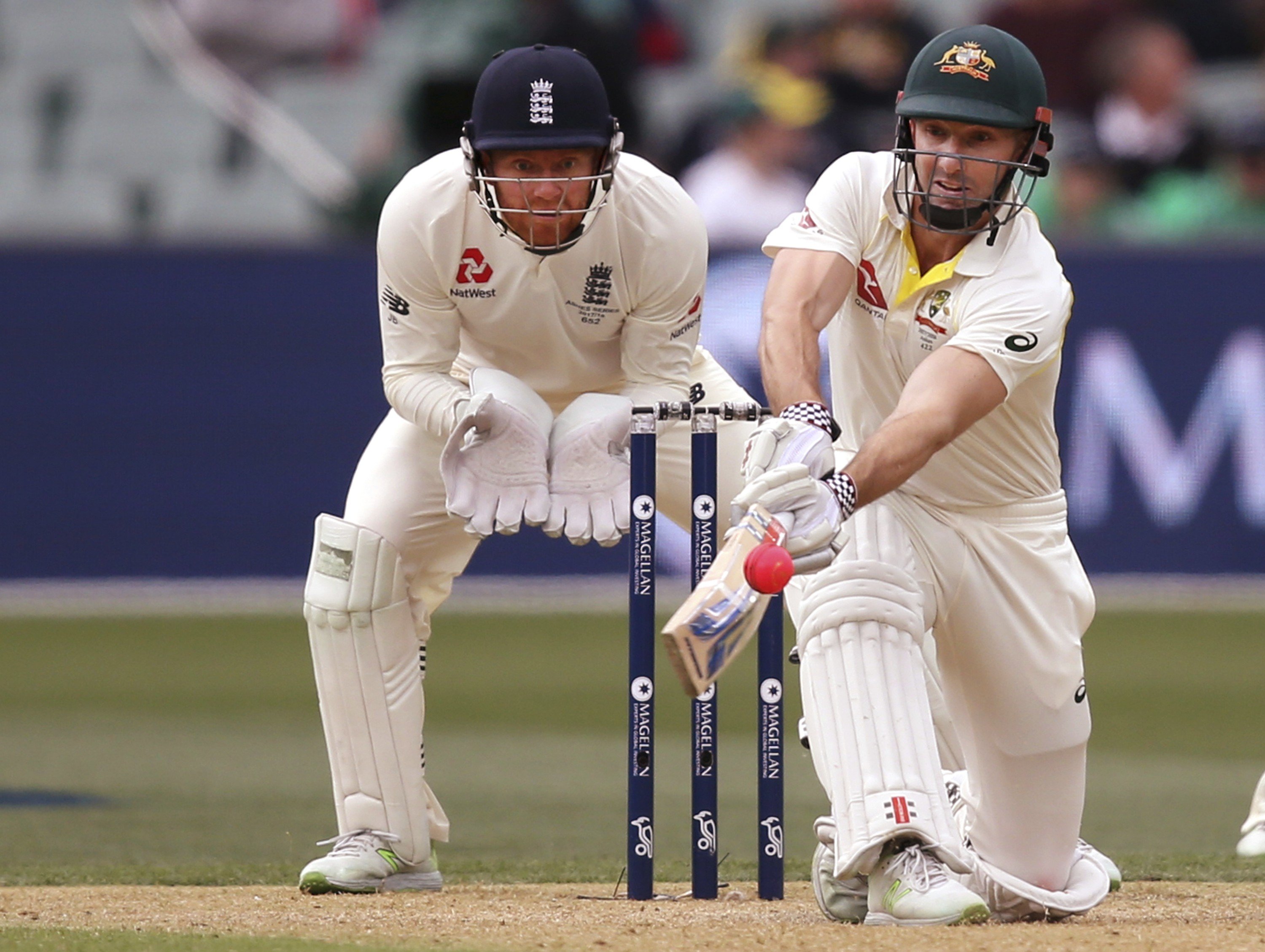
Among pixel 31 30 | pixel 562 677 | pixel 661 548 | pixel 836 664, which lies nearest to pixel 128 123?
pixel 31 30

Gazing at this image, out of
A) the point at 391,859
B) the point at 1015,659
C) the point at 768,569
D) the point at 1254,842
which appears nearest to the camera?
the point at 768,569

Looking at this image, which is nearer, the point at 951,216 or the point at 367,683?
the point at 951,216

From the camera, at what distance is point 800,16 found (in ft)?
41.7

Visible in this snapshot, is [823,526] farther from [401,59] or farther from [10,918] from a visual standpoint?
[401,59]

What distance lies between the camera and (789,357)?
3.79m

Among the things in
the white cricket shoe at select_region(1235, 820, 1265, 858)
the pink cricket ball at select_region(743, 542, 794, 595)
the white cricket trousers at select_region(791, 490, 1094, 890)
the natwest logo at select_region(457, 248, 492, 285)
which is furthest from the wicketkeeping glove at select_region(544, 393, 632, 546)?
the white cricket shoe at select_region(1235, 820, 1265, 858)

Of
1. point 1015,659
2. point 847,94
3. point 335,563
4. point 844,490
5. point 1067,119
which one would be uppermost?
point 847,94

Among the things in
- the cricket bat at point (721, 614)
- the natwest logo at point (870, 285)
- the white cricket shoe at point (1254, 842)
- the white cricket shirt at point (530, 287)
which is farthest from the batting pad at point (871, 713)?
the white cricket shoe at point (1254, 842)

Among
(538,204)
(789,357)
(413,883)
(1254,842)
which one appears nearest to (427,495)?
(538,204)

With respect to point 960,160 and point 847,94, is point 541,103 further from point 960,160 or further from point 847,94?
point 847,94

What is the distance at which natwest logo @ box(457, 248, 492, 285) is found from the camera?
4371mm

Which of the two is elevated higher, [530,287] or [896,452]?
[530,287]

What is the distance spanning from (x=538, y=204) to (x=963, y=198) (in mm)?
905

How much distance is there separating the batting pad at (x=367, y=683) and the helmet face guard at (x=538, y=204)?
0.73m
